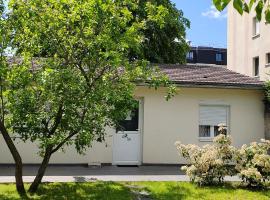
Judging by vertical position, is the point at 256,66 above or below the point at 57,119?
above

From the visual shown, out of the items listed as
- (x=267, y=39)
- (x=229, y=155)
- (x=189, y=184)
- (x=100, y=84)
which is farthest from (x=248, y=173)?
(x=267, y=39)

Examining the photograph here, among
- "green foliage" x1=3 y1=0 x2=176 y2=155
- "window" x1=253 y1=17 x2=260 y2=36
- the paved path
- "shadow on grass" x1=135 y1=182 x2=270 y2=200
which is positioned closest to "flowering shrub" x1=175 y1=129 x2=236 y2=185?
"shadow on grass" x1=135 y1=182 x2=270 y2=200

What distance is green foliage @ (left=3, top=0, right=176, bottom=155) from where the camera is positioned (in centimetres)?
958

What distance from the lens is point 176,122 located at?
55.5 feet

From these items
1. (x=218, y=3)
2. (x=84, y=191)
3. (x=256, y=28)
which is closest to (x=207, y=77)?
(x=84, y=191)

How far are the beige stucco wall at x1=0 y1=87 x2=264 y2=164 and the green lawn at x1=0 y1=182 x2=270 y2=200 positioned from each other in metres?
4.14

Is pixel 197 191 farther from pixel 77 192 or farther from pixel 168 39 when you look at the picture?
pixel 168 39

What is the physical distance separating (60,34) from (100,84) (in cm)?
144

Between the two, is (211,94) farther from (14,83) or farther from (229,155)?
(14,83)

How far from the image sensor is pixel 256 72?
1276 inches

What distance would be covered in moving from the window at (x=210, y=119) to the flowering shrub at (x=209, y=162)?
451 centimetres

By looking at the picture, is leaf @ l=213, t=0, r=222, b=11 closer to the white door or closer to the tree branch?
the tree branch

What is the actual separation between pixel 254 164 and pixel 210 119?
5.22 m

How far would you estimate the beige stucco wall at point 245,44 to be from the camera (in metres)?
30.3
